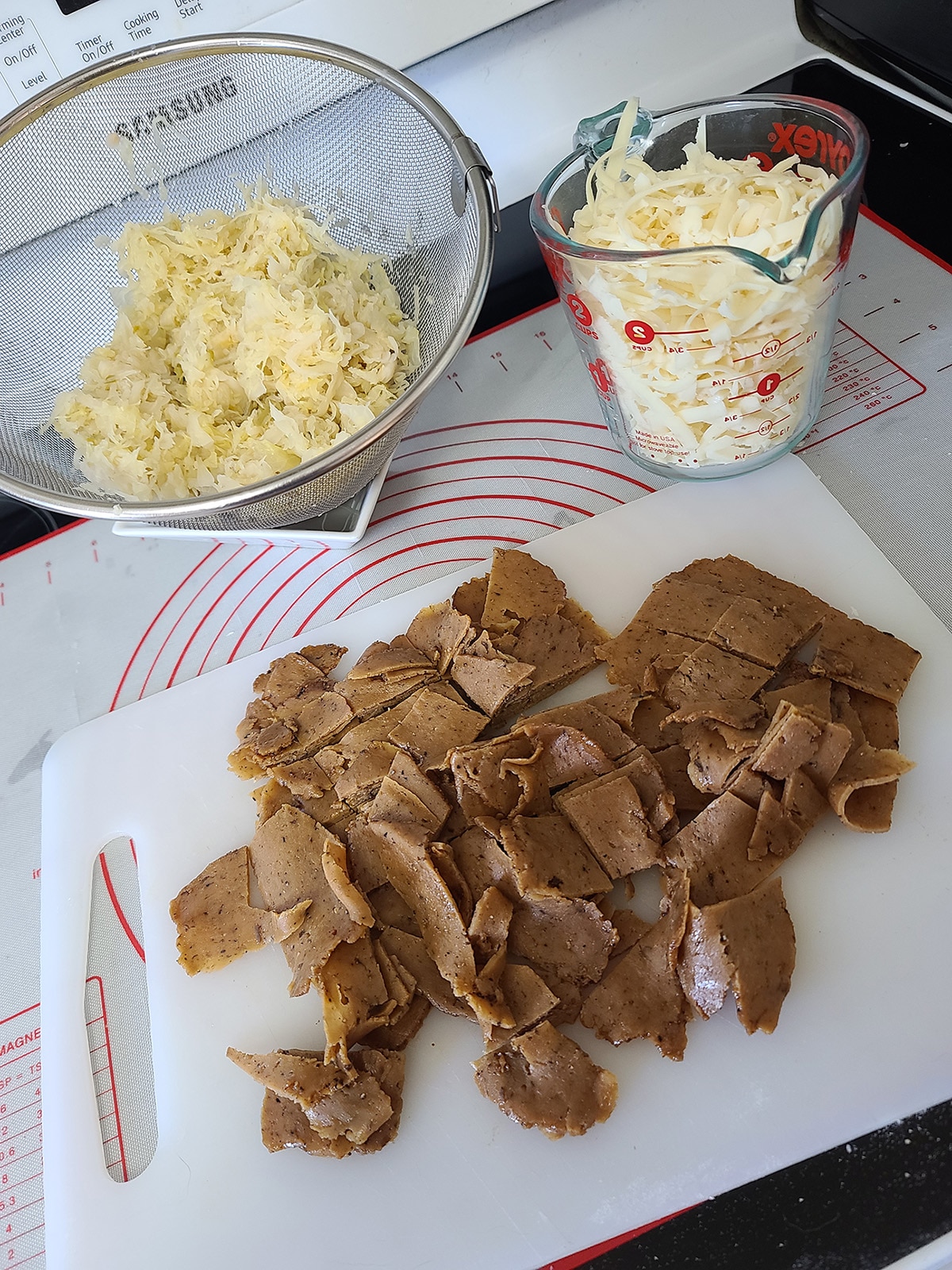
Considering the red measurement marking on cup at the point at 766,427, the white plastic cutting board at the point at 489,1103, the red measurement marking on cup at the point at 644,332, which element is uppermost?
the red measurement marking on cup at the point at 644,332

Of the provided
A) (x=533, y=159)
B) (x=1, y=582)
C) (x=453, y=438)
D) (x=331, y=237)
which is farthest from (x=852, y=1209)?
(x=533, y=159)

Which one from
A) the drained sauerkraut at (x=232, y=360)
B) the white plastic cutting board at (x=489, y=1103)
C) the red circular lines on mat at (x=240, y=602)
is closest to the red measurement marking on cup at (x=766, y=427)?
the white plastic cutting board at (x=489, y=1103)

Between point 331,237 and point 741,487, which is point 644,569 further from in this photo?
point 331,237

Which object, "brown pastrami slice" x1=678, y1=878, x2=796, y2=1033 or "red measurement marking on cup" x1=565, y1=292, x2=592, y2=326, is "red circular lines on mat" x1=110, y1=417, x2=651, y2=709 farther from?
"brown pastrami slice" x1=678, y1=878, x2=796, y2=1033

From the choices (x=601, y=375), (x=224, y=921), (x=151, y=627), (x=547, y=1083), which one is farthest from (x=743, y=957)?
(x=151, y=627)

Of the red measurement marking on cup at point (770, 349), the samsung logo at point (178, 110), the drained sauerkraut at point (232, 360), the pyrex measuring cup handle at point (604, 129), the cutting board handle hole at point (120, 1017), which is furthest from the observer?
the samsung logo at point (178, 110)

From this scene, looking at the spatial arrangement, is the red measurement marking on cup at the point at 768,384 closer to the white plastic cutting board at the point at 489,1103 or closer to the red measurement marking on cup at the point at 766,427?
the red measurement marking on cup at the point at 766,427

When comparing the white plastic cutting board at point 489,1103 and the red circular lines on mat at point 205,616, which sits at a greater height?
the red circular lines on mat at point 205,616

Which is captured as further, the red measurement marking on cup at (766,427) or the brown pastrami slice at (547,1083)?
the red measurement marking on cup at (766,427)
